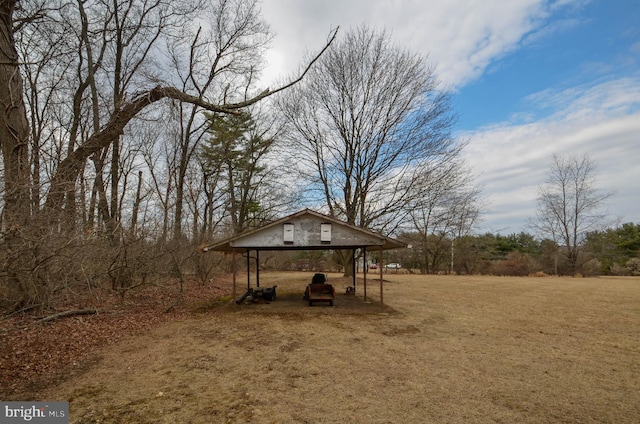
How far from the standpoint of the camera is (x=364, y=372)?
526 cm

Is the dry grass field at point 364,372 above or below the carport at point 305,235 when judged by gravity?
below

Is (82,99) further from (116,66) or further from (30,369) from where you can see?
(30,369)

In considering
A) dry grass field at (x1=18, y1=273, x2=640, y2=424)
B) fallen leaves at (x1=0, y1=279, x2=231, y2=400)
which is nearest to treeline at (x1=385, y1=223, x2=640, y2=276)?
dry grass field at (x1=18, y1=273, x2=640, y2=424)

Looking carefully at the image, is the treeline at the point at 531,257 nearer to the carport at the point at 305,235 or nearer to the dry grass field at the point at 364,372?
the carport at the point at 305,235

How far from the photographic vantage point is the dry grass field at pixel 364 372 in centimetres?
394
